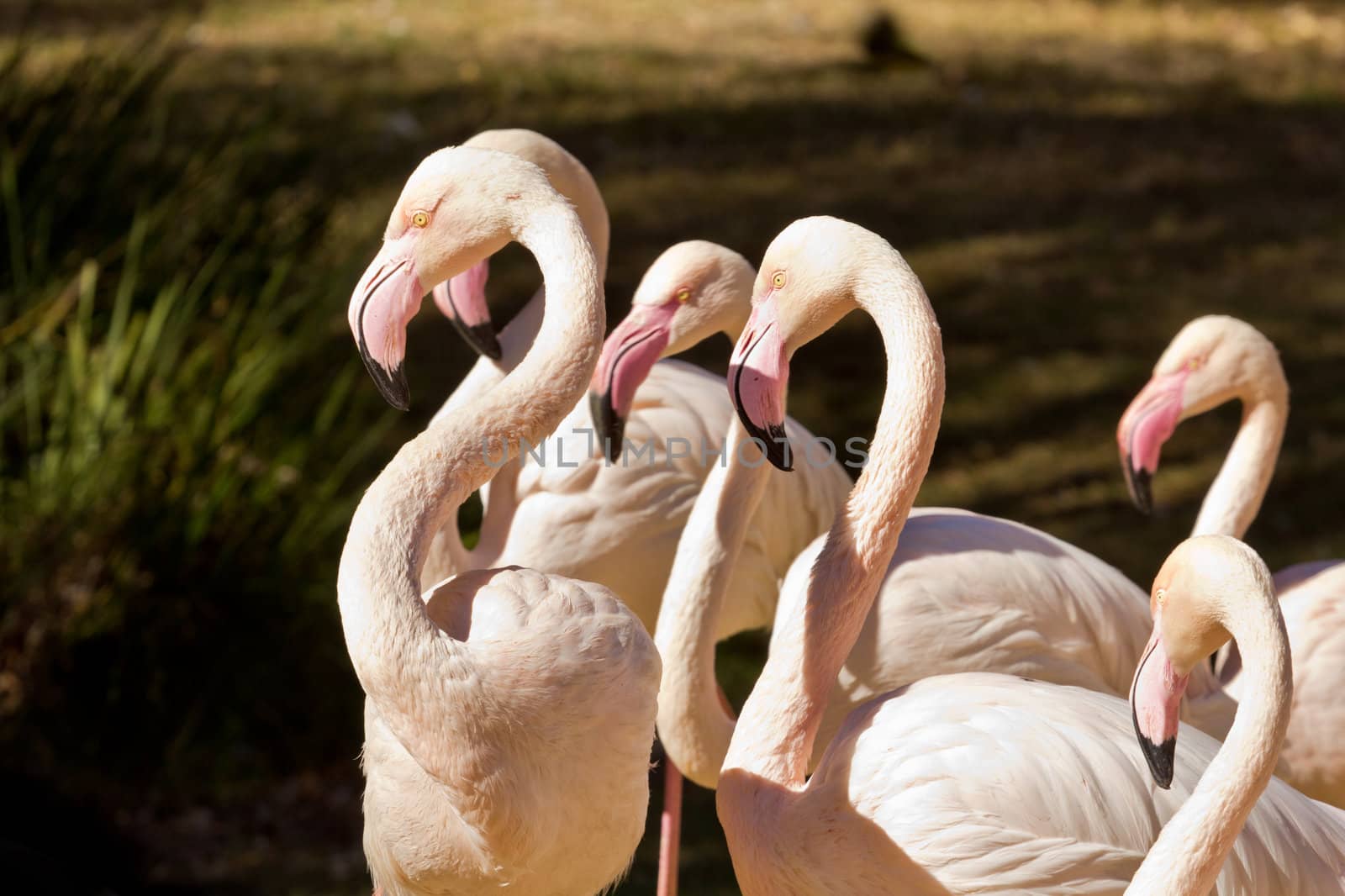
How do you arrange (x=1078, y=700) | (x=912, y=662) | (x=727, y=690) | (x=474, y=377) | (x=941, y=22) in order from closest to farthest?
(x=1078, y=700) < (x=912, y=662) < (x=474, y=377) < (x=727, y=690) < (x=941, y=22)

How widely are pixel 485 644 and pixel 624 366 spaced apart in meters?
1.10

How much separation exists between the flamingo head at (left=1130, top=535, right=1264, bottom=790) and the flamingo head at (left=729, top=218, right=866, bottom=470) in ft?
2.46

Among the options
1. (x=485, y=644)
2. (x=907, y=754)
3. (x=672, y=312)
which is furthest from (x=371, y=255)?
(x=907, y=754)

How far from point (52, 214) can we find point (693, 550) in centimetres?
290

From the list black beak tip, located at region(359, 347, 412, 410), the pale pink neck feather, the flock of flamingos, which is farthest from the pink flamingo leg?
black beak tip, located at region(359, 347, 412, 410)

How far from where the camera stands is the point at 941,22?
1215cm

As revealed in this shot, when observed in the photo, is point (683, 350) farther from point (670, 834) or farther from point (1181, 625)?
point (1181, 625)

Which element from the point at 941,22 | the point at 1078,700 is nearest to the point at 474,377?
the point at 1078,700

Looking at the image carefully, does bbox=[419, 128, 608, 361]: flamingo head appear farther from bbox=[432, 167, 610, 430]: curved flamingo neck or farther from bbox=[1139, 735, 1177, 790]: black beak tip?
bbox=[1139, 735, 1177, 790]: black beak tip

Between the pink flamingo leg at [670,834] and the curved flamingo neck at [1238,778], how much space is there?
1.58 metres

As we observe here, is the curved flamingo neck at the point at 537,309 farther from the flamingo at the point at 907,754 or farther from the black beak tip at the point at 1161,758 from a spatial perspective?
the black beak tip at the point at 1161,758

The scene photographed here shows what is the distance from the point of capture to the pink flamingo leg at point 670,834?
3953 millimetres

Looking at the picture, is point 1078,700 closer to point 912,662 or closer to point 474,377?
point 912,662

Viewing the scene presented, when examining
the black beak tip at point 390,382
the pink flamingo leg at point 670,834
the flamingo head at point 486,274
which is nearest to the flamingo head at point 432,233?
the black beak tip at point 390,382
